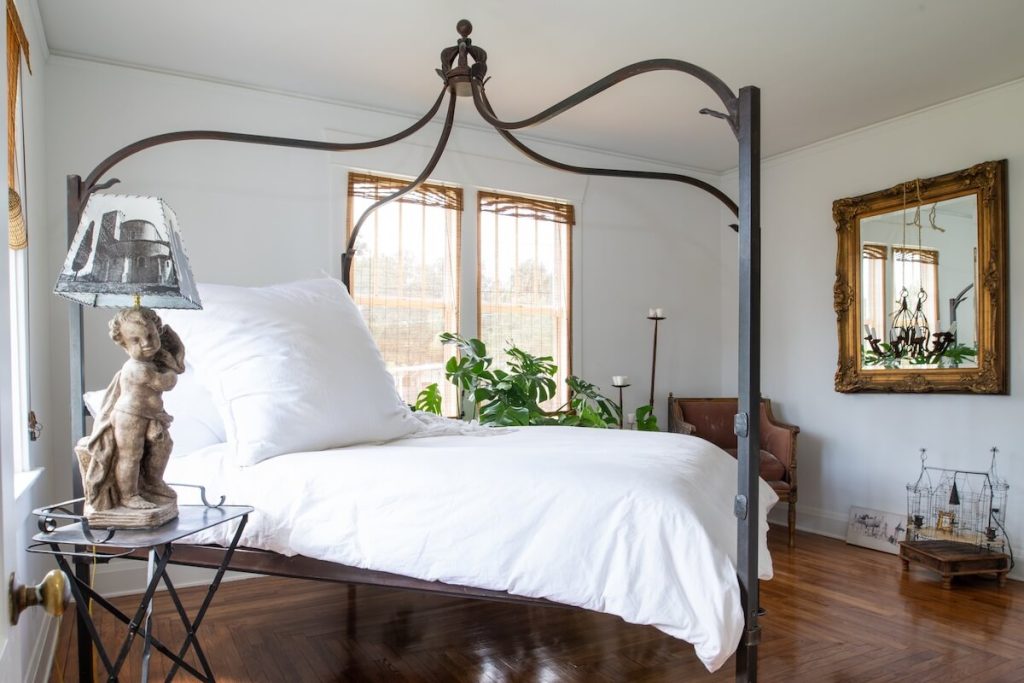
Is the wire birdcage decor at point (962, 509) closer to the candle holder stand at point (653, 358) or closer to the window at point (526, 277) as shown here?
the candle holder stand at point (653, 358)

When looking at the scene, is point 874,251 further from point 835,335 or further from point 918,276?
point 835,335

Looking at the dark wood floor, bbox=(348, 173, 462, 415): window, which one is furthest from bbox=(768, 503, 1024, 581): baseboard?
bbox=(348, 173, 462, 415): window

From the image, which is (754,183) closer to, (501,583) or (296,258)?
(501,583)

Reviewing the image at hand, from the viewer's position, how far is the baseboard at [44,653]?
2.21m

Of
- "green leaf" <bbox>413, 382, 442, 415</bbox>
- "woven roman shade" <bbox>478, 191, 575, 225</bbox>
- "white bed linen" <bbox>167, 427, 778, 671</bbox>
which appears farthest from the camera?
"woven roman shade" <bbox>478, 191, 575, 225</bbox>

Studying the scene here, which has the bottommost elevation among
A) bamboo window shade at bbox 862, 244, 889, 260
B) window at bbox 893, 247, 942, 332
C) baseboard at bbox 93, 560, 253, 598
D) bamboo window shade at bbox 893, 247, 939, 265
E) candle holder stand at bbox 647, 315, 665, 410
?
baseboard at bbox 93, 560, 253, 598

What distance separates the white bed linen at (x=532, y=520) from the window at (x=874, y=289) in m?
2.83

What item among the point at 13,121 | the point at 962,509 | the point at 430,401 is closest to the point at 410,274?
the point at 430,401

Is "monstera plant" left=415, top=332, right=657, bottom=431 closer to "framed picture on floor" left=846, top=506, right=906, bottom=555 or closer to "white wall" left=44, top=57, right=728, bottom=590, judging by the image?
"white wall" left=44, top=57, right=728, bottom=590

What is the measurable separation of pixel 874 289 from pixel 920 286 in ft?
0.97

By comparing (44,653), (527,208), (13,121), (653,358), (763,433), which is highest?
(527,208)

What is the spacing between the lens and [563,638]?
2826mm

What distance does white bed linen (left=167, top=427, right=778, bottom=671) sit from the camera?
5.29ft

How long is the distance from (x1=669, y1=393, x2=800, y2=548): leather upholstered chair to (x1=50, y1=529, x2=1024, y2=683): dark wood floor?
0.86m
